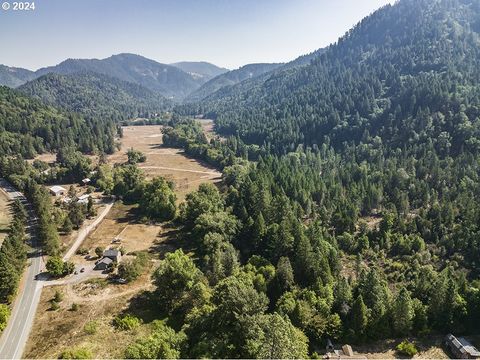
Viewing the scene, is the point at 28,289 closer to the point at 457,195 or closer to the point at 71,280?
the point at 71,280

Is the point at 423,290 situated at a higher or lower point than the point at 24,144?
lower

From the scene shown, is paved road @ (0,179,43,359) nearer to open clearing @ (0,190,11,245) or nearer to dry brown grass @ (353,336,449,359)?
open clearing @ (0,190,11,245)

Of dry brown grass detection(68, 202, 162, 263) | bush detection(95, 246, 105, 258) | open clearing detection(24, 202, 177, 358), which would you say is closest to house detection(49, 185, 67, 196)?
dry brown grass detection(68, 202, 162, 263)

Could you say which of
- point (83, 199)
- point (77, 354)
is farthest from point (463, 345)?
point (83, 199)

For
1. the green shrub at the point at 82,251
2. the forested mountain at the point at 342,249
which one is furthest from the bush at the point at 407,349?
the green shrub at the point at 82,251

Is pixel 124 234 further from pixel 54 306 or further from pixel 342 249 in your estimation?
pixel 342 249

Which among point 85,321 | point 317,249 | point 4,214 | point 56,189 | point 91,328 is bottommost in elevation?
point 85,321

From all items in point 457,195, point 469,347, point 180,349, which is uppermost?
point 457,195

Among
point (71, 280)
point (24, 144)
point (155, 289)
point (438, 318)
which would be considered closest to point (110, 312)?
point (155, 289)
